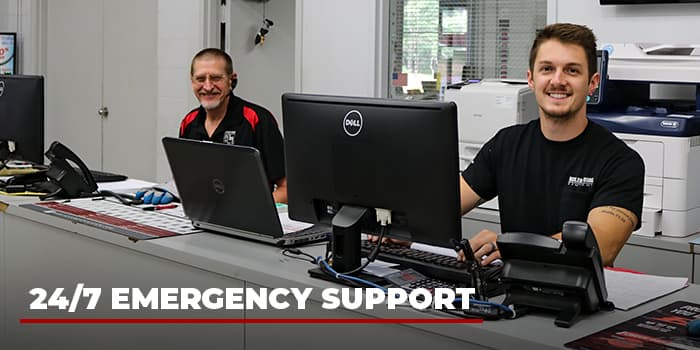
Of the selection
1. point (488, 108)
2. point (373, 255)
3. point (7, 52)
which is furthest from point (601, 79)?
point (7, 52)

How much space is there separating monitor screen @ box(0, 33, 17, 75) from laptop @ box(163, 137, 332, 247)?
15.2ft

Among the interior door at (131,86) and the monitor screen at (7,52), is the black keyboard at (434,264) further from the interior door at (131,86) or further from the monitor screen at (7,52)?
the monitor screen at (7,52)

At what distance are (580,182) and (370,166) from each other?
67cm

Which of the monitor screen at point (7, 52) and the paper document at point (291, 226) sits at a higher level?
the monitor screen at point (7, 52)

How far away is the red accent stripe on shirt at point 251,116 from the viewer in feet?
12.0

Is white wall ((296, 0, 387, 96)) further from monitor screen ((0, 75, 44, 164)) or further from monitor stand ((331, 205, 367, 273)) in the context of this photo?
monitor stand ((331, 205, 367, 273))

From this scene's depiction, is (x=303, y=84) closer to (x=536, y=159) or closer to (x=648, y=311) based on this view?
(x=536, y=159)

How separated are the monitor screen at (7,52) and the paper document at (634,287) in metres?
5.63

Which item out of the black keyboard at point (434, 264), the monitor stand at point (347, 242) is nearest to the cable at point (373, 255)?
the monitor stand at point (347, 242)

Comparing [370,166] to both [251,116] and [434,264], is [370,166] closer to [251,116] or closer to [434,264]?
[434,264]

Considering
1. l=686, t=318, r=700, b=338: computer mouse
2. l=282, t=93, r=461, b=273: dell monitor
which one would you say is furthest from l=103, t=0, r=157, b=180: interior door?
l=686, t=318, r=700, b=338: computer mouse

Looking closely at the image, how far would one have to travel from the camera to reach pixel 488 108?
3717 millimetres

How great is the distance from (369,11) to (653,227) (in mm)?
2097

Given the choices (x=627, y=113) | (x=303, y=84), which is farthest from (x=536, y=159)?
(x=303, y=84)
